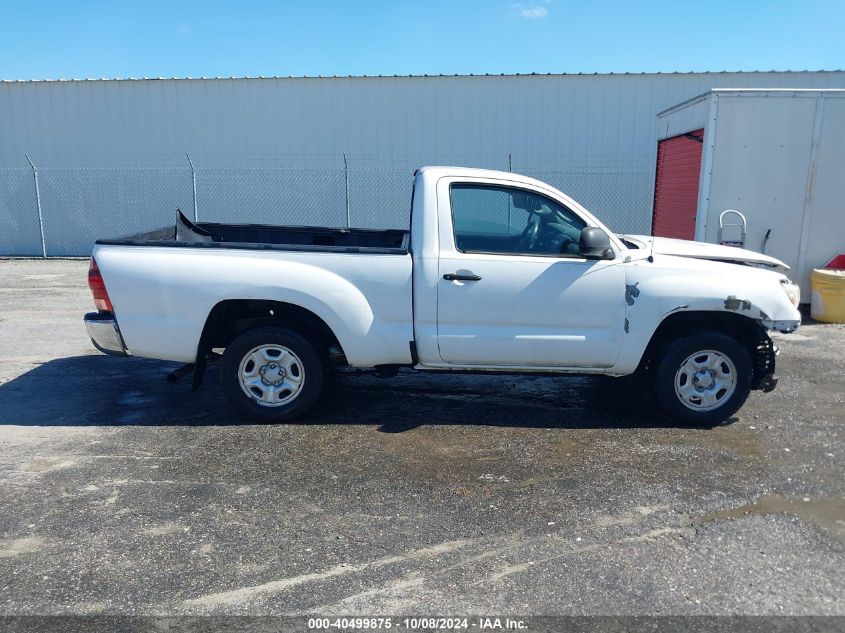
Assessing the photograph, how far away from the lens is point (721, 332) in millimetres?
5262

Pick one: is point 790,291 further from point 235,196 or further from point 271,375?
point 235,196

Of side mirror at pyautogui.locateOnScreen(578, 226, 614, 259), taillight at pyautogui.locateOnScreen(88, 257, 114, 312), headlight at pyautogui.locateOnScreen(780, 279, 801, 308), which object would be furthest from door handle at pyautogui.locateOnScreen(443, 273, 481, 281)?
taillight at pyautogui.locateOnScreen(88, 257, 114, 312)

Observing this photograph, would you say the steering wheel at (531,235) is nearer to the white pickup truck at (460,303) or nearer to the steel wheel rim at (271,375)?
the white pickup truck at (460,303)

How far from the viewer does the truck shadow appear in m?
5.39

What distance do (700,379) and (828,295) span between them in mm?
5358

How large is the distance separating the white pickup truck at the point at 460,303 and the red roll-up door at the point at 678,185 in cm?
491

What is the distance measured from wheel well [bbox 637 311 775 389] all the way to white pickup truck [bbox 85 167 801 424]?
0.05 feet

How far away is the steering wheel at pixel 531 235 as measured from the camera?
16.9 feet

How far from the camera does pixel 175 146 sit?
17312mm

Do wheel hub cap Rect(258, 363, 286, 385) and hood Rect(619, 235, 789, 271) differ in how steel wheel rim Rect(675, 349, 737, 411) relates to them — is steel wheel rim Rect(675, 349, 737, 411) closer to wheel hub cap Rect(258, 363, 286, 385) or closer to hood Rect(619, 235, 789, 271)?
hood Rect(619, 235, 789, 271)

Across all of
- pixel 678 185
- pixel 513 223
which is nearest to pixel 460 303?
pixel 513 223

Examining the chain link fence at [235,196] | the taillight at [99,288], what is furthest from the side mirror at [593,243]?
the chain link fence at [235,196]

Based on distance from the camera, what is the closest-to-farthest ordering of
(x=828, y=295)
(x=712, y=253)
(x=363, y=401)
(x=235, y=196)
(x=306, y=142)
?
(x=712, y=253)
(x=363, y=401)
(x=828, y=295)
(x=306, y=142)
(x=235, y=196)

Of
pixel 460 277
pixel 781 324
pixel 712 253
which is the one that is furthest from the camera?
pixel 712 253
